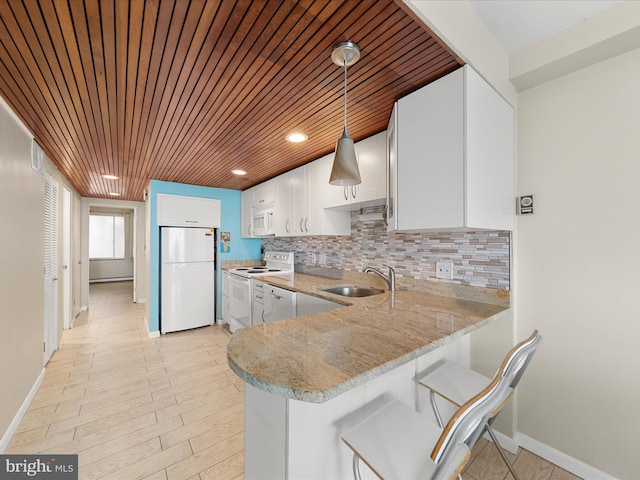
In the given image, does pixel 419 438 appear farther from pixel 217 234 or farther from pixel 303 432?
pixel 217 234

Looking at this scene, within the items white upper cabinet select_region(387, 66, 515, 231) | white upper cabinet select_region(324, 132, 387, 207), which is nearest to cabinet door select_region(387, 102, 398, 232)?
white upper cabinet select_region(387, 66, 515, 231)

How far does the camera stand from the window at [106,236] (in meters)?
8.12

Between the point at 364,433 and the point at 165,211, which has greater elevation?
the point at 165,211

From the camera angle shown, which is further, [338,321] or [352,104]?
[352,104]

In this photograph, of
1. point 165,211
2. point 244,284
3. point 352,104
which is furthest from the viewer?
point 165,211

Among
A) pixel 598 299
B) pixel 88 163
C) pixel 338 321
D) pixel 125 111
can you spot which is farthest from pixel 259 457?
pixel 88 163

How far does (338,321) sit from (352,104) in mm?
1321

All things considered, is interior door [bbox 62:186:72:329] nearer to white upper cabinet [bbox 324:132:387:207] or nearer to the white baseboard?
the white baseboard

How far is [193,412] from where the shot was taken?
2.07 metres

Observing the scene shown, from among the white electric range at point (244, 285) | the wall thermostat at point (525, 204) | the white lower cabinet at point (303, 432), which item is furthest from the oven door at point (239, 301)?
the wall thermostat at point (525, 204)

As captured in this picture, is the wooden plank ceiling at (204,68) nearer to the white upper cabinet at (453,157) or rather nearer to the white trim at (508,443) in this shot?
the white upper cabinet at (453,157)

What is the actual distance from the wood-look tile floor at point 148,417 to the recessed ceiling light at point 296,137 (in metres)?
2.21

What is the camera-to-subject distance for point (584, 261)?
1.48 meters

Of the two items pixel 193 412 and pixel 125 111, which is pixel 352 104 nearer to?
pixel 125 111
